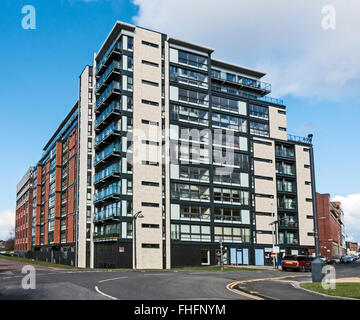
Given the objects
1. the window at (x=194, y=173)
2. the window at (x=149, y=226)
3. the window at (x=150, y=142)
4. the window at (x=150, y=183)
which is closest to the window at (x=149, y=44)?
the window at (x=150, y=142)

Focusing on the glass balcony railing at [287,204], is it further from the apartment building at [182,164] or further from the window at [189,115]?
the window at [189,115]

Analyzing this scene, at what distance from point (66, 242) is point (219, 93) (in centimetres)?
3483

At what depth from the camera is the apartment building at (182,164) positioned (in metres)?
54.8

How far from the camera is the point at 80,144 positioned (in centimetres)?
6800

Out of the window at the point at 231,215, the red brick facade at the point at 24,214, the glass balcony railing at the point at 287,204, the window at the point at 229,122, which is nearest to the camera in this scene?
the window at the point at 231,215

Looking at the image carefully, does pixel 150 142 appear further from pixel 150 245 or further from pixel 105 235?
pixel 105 235

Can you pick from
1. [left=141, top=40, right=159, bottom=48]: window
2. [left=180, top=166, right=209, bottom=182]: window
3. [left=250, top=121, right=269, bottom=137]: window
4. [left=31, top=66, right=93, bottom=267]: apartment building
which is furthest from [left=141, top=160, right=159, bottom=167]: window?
[left=250, top=121, right=269, bottom=137]: window

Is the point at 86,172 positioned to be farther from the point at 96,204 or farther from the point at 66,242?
the point at 66,242

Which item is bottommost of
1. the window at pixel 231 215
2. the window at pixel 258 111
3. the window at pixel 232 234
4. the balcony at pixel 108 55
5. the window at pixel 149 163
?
the window at pixel 232 234

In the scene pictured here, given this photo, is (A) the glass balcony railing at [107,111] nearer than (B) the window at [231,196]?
Yes

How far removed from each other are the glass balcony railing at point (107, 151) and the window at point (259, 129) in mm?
22071

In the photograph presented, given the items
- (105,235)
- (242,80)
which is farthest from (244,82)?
(105,235)
